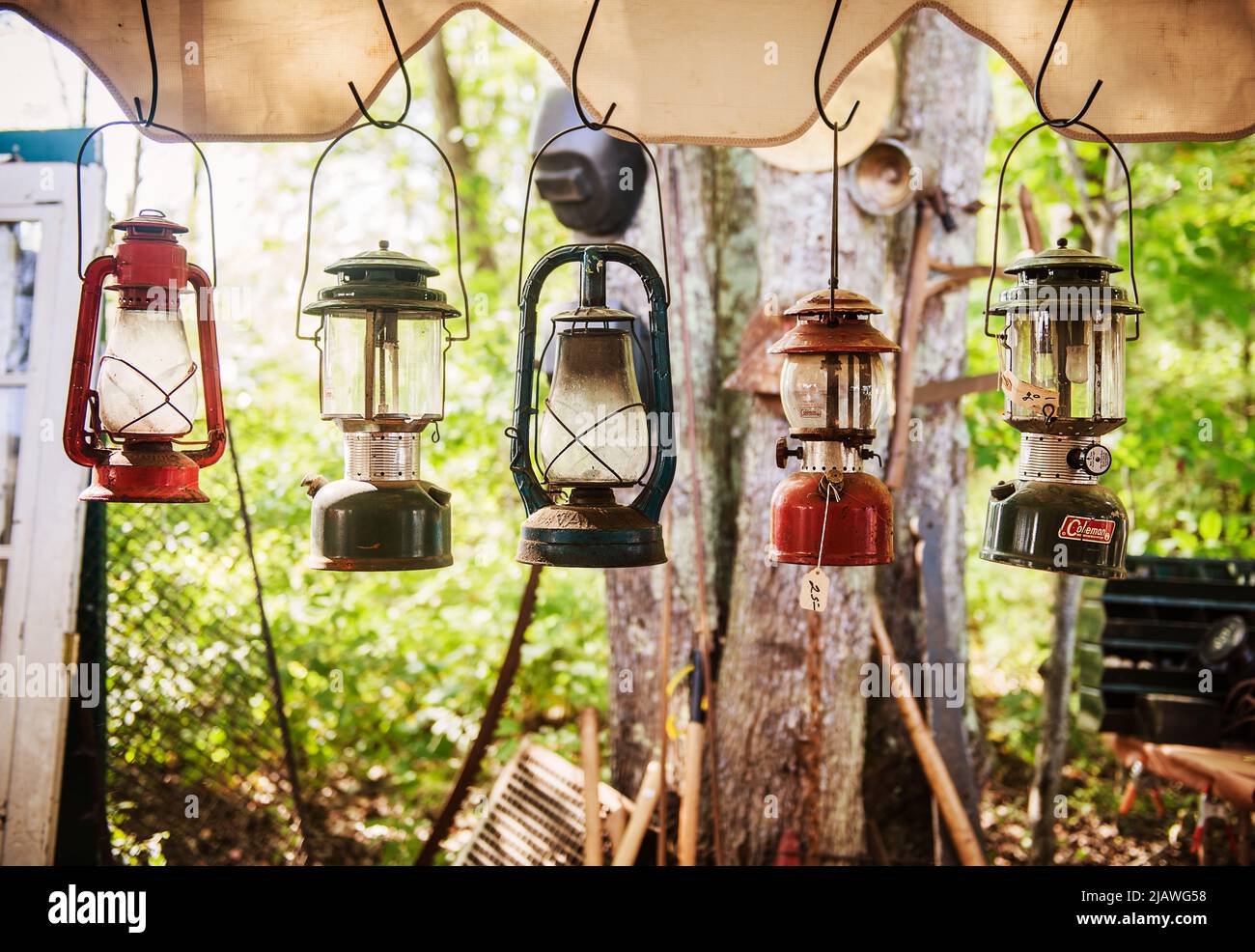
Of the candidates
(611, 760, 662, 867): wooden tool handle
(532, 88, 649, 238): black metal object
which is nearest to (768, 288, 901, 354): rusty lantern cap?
(611, 760, 662, 867): wooden tool handle

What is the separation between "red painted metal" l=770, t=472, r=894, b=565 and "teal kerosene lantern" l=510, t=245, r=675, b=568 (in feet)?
0.92

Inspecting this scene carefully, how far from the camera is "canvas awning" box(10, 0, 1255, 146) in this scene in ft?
6.91

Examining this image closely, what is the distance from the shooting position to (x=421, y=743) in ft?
18.2

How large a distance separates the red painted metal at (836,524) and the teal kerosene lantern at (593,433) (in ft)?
0.92

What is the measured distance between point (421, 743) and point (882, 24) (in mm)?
4520

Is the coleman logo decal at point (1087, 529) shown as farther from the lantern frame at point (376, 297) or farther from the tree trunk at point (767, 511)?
the tree trunk at point (767, 511)

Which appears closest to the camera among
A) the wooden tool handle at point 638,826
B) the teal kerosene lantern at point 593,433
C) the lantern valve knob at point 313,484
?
the teal kerosene lantern at point 593,433

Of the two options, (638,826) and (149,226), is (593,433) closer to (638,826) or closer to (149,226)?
(149,226)

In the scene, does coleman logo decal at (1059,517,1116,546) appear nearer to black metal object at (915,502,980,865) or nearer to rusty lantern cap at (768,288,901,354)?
rusty lantern cap at (768,288,901,354)

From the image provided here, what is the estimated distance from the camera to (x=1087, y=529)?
193 cm

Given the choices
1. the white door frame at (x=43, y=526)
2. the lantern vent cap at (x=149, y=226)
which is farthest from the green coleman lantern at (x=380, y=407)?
the white door frame at (x=43, y=526)

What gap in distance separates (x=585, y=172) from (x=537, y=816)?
2.57 m

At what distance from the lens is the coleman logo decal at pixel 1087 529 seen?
6.31 feet
